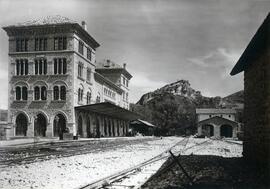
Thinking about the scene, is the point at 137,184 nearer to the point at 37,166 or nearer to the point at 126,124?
the point at 37,166

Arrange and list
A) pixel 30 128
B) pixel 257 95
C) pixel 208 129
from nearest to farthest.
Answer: pixel 257 95 < pixel 30 128 < pixel 208 129

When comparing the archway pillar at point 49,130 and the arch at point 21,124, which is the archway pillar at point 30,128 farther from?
the archway pillar at point 49,130

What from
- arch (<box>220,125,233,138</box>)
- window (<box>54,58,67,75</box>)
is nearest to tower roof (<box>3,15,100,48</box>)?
window (<box>54,58,67,75</box>)

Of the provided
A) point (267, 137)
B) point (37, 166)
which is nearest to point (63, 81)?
point (37, 166)

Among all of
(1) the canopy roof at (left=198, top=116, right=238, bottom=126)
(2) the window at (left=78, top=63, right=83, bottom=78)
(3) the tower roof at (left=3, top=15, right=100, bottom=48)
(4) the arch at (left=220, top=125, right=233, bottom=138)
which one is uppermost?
(3) the tower roof at (left=3, top=15, right=100, bottom=48)

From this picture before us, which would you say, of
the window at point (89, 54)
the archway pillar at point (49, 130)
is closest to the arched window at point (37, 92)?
the archway pillar at point (49, 130)

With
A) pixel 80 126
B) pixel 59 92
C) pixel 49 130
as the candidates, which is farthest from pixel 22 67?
pixel 80 126

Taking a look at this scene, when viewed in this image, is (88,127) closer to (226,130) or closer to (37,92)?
(37,92)

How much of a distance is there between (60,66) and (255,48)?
33.1m

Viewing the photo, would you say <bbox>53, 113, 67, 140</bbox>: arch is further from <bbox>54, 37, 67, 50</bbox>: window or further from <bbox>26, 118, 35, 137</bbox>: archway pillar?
<bbox>54, 37, 67, 50</bbox>: window

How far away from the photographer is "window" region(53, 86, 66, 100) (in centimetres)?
4038

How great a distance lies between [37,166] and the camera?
A: 419 inches

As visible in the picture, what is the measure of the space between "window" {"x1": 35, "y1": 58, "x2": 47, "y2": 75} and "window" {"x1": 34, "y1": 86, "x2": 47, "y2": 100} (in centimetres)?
169

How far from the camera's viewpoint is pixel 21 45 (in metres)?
41.9
